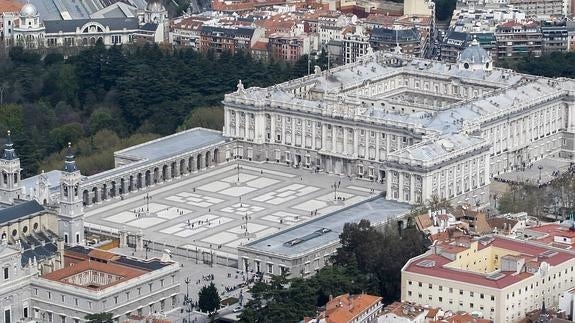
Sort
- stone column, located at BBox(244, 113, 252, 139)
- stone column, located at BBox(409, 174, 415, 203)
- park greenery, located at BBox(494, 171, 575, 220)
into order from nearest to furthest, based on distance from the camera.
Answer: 1. park greenery, located at BBox(494, 171, 575, 220)
2. stone column, located at BBox(409, 174, 415, 203)
3. stone column, located at BBox(244, 113, 252, 139)

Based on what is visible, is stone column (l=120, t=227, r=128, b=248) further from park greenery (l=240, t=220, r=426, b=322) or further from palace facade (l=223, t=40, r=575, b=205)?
palace facade (l=223, t=40, r=575, b=205)

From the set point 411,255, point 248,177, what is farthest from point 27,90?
point 411,255

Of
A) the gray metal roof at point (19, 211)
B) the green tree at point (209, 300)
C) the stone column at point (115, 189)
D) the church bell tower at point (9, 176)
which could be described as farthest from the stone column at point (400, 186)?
the church bell tower at point (9, 176)

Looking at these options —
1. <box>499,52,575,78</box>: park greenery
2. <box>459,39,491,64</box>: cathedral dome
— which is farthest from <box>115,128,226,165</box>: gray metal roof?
<box>499,52,575,78</box>: park greenery

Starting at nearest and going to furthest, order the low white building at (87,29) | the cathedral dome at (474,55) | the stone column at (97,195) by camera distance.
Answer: the stone column at (97,195), the cathedral dome at (474,55), the low white building at (87,29)

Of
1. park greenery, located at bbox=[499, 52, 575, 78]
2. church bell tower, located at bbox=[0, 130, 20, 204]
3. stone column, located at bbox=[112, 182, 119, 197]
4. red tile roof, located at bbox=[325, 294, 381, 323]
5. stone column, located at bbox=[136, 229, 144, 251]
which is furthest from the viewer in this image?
park greenery, located at bbox=[499, 52, 575, 78]

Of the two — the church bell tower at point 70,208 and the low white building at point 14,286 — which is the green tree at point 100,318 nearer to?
the low white building at point 14,286
